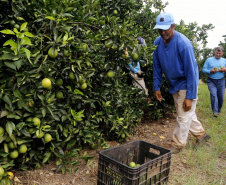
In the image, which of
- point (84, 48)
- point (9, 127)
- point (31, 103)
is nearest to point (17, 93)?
point (31, 103)

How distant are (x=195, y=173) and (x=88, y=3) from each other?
2.47m

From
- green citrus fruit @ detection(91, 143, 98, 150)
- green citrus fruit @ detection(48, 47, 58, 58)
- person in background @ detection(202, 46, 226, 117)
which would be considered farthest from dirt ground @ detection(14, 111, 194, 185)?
person in background @ detection(202, 46, 226, 117)

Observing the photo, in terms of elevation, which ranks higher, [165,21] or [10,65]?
[165,21]

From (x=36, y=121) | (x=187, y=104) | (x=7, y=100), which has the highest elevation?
(x=7, y=100)

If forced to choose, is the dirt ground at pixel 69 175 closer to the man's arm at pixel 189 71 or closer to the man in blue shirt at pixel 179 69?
the man in blue shirt at pixel 179 69

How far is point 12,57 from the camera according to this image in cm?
176

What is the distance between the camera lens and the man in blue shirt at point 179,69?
2941 mm

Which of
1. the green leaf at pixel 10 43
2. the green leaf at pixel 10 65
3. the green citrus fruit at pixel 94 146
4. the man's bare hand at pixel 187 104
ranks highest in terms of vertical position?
the green leaf at pixel 10 43

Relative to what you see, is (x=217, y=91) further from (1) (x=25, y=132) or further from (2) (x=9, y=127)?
(2) (x=9, y=127)

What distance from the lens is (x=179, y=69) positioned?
3.06 m

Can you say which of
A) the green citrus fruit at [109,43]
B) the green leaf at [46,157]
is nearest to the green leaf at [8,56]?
the green citrus fruit at [109,43]

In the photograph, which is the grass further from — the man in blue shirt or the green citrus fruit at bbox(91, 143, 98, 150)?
the green citrus fruit at bbox(91, 143, 98, 150)

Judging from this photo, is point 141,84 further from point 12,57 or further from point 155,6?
point 12,57

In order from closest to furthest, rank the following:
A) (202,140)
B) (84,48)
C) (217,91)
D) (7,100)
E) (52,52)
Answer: (7,100) < (52,52) < (84,48) < (202,140) < (217,91)
